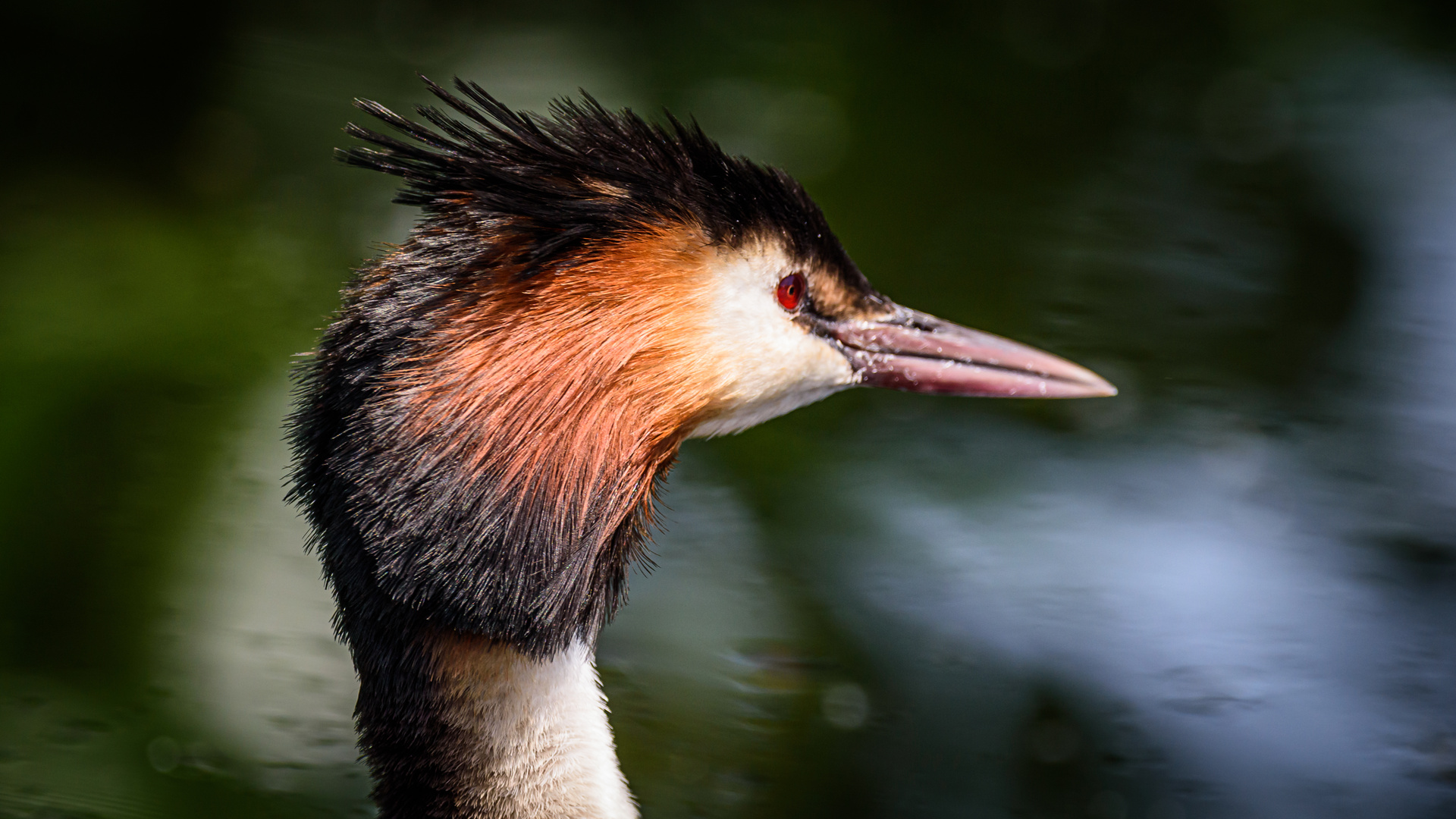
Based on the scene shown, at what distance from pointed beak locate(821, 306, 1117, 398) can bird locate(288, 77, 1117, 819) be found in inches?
9.3

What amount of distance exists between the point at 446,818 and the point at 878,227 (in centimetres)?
200

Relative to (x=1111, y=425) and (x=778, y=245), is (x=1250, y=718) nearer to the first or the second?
(x=1111, y=425)

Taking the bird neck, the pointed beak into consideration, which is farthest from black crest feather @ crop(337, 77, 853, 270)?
the bird neck

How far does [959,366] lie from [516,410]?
727 millimetres

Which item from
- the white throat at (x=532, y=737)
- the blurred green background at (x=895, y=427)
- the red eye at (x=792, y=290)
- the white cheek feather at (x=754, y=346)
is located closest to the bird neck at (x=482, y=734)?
the white throat at (x=532, y=737)

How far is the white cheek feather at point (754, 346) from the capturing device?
4.95 feet

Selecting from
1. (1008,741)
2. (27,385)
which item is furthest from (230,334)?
(1008,741)

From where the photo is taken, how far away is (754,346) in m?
1.55

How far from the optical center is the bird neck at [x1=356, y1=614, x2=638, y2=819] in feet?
4.65

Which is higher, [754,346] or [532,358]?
[754,346]

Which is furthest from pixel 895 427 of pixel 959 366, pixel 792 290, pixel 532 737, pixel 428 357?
pixel 428 357

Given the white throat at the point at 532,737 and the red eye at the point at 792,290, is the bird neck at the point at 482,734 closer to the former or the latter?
the white throat at the point at 532,737

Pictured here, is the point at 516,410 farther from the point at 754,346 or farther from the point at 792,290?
the point at 792,290

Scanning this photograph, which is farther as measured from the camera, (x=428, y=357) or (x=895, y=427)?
(x=895, y=427)
